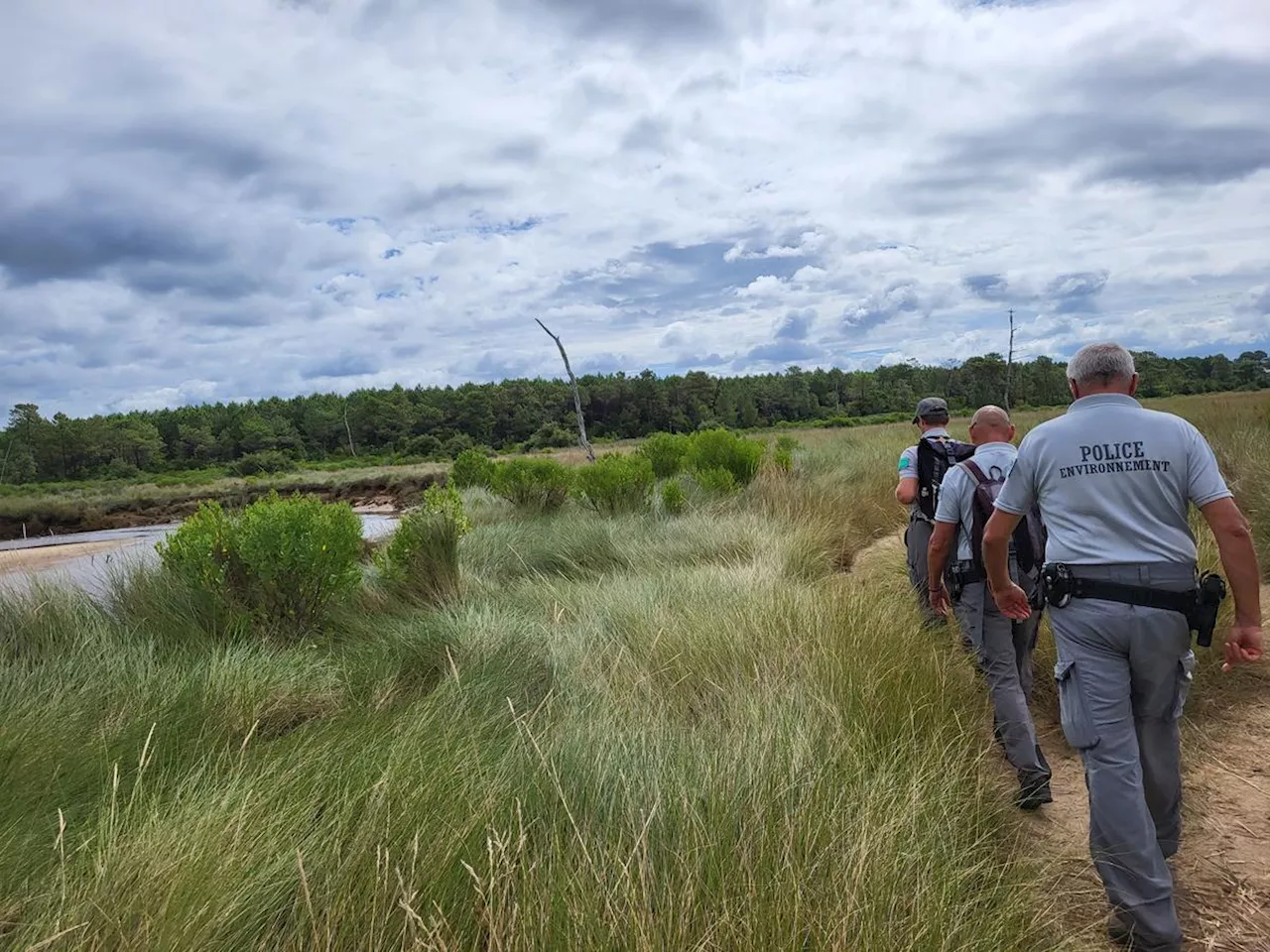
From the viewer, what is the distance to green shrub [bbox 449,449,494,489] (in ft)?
57.0

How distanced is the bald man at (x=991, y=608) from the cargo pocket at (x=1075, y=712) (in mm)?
972

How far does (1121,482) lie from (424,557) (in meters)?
6.13

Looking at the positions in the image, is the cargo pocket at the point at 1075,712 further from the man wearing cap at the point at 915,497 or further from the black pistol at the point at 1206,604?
the man wearing cap at the point at 915,497

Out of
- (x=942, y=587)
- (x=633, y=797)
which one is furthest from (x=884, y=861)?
(x=942, y=587)

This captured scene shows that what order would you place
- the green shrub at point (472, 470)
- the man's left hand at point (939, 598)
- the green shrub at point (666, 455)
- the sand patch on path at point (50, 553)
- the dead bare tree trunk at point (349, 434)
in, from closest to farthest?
1. the man's left hand at point (939, 598)
2. the green shrub at point (666, 455)
3. the green shrub at point (472, 470)
4. the sand patch on path at point (50, 553)
5. the dead bare tree trunk at point (349, 434)

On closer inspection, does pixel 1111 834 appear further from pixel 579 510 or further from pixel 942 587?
pixel 579 510

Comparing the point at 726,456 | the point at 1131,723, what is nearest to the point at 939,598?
the point at 1131,723

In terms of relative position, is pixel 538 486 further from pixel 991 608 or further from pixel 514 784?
pixel 514 784

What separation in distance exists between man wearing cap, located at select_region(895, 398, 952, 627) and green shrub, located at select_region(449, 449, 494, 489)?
13.0 metres

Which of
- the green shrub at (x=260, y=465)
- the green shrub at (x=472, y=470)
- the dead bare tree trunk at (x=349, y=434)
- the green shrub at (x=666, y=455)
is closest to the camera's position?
the green shrub at (x=666, y=455)

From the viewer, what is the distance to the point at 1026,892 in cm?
239

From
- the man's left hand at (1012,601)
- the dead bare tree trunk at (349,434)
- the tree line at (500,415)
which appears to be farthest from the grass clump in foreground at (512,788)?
the dead bare tree trunk at (349,434)

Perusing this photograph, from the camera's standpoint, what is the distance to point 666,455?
16.0 metres

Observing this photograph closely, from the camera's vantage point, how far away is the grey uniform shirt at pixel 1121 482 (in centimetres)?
264
